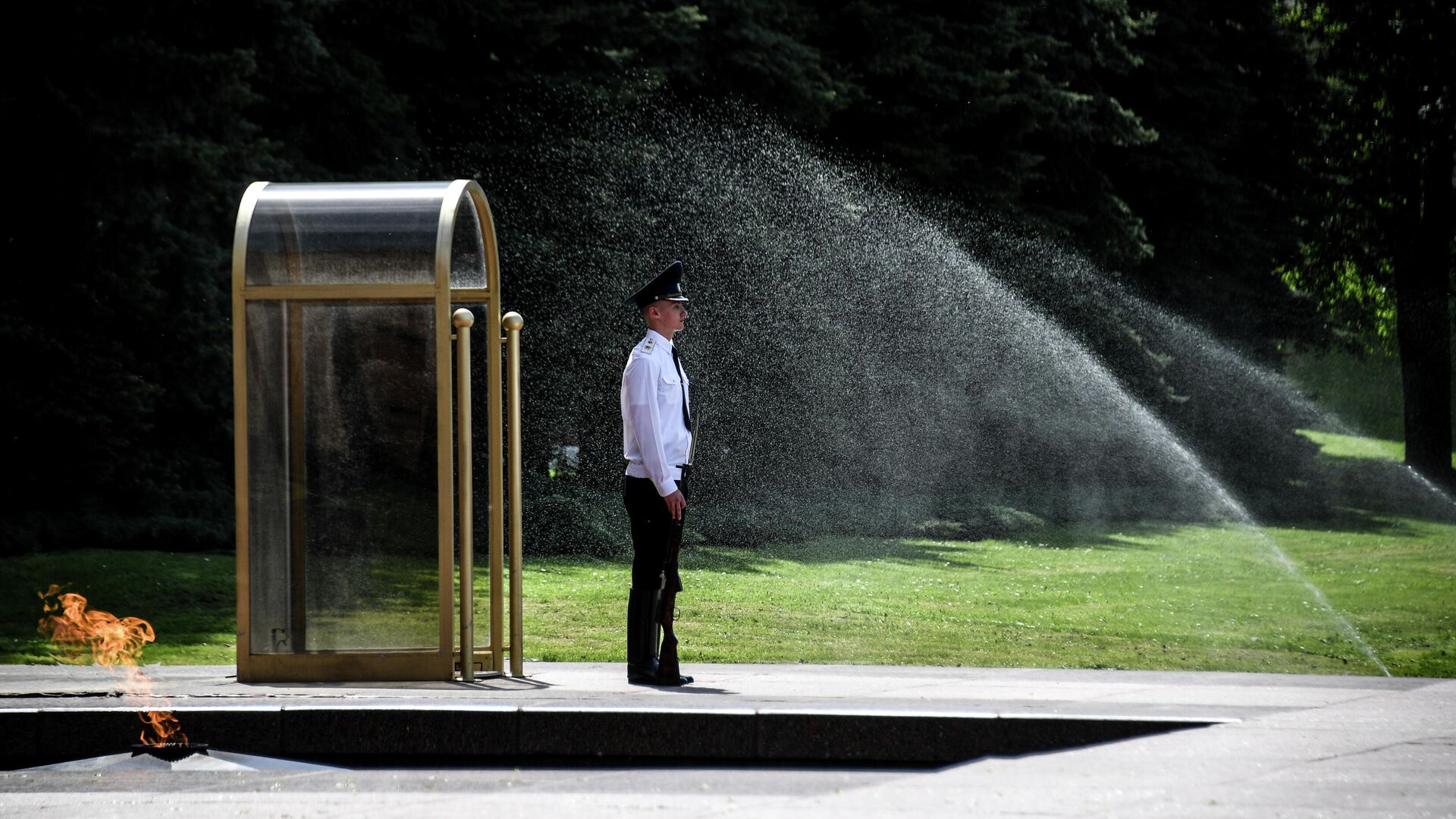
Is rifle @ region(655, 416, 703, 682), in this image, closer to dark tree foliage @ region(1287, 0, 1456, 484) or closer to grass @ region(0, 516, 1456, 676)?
grass @ region(0, 516, 1456, 676)

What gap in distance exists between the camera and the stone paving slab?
4727mm

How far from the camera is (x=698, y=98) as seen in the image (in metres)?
24.1

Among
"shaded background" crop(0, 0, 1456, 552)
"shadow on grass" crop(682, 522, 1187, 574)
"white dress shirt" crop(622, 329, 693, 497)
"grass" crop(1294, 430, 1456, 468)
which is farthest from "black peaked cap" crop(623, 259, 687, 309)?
"grass" crop(1294, 430, 1456, 468)

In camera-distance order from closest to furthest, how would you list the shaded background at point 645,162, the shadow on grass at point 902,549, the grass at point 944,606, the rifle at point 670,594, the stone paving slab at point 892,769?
1. the stone paving slab at point 892,769
2. the rifle at point 670,594
3. the grass at point 944,606
4. the shaded background at point 645,162
5. the shadow on grass at point 902,549

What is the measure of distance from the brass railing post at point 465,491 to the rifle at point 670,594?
0.85 meters

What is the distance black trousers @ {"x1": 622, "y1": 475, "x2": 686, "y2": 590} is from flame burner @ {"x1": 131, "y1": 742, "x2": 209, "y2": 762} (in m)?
Answer: 2.12

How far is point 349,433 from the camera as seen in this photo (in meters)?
7.69

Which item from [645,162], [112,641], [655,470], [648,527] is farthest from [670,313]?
[645,162]

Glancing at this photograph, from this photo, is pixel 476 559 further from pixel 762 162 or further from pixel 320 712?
pixel 762 162

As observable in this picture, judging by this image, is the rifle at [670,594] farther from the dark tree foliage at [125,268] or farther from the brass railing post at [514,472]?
the dark tree foliage at [125,268]

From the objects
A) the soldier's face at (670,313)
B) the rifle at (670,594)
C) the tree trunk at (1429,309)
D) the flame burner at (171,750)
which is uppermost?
→ the tree trunk at (1429,309)

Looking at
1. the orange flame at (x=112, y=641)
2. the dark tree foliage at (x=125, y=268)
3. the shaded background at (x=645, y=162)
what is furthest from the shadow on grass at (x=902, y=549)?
the orange flame at (x=112, y=641)

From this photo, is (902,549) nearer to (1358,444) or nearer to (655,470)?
(655,470)

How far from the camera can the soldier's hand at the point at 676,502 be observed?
24.9 ft
